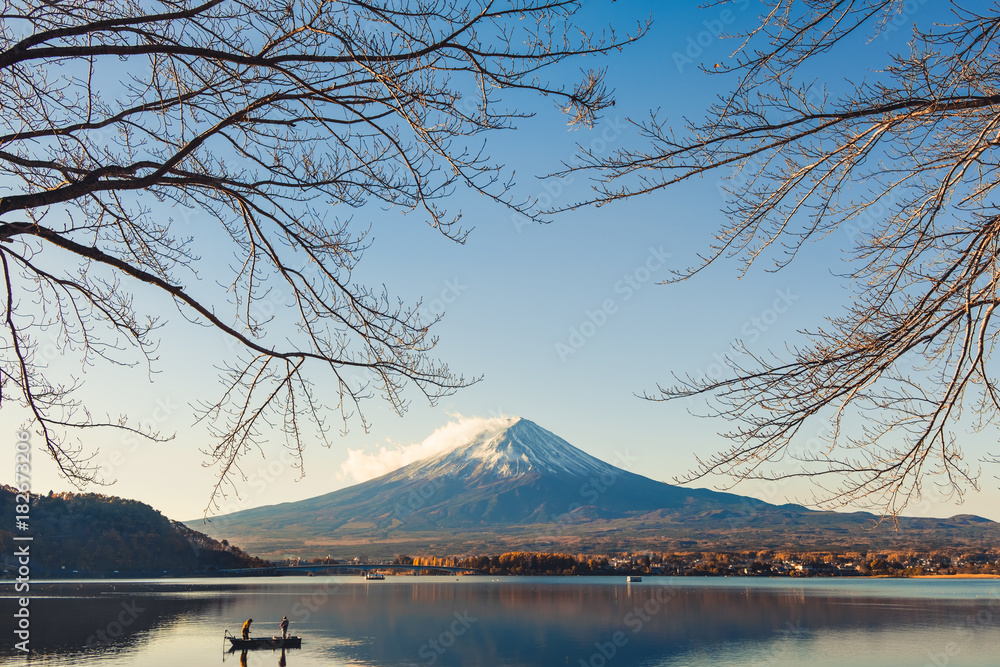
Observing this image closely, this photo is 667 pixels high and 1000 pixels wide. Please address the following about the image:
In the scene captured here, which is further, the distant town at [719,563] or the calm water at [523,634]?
the distant town at [719,563]

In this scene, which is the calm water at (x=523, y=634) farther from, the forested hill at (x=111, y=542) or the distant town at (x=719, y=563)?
the distant town at (x=719, y=563)

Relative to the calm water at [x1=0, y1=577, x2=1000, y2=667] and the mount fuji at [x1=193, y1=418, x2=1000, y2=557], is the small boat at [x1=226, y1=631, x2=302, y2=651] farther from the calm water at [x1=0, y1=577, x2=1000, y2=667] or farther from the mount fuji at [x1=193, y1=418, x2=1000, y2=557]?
the mount fuji at [x1=193, y1=418, x2=1000, y2=557]

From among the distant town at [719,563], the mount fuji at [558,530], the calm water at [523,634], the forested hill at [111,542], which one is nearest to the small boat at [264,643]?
the calm water at [523,634]

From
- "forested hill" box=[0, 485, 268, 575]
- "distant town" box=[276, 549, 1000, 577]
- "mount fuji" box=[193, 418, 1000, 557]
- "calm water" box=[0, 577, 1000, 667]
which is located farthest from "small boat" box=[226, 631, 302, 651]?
"mount fuji" box=[193, 418, 1000, 557]

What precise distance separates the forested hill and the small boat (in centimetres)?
4322

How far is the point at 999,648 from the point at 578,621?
2708cm

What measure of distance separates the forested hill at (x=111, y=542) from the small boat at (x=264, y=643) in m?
43.2

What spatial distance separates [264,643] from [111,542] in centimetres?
8041

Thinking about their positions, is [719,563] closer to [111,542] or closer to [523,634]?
[111,542]

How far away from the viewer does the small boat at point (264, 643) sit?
38625mm

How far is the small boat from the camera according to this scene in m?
38.6

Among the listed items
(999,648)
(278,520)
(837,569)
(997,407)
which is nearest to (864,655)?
(999,648)

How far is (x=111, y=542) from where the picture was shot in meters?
108

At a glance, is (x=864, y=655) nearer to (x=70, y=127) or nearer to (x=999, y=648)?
(x=999, y=648)
